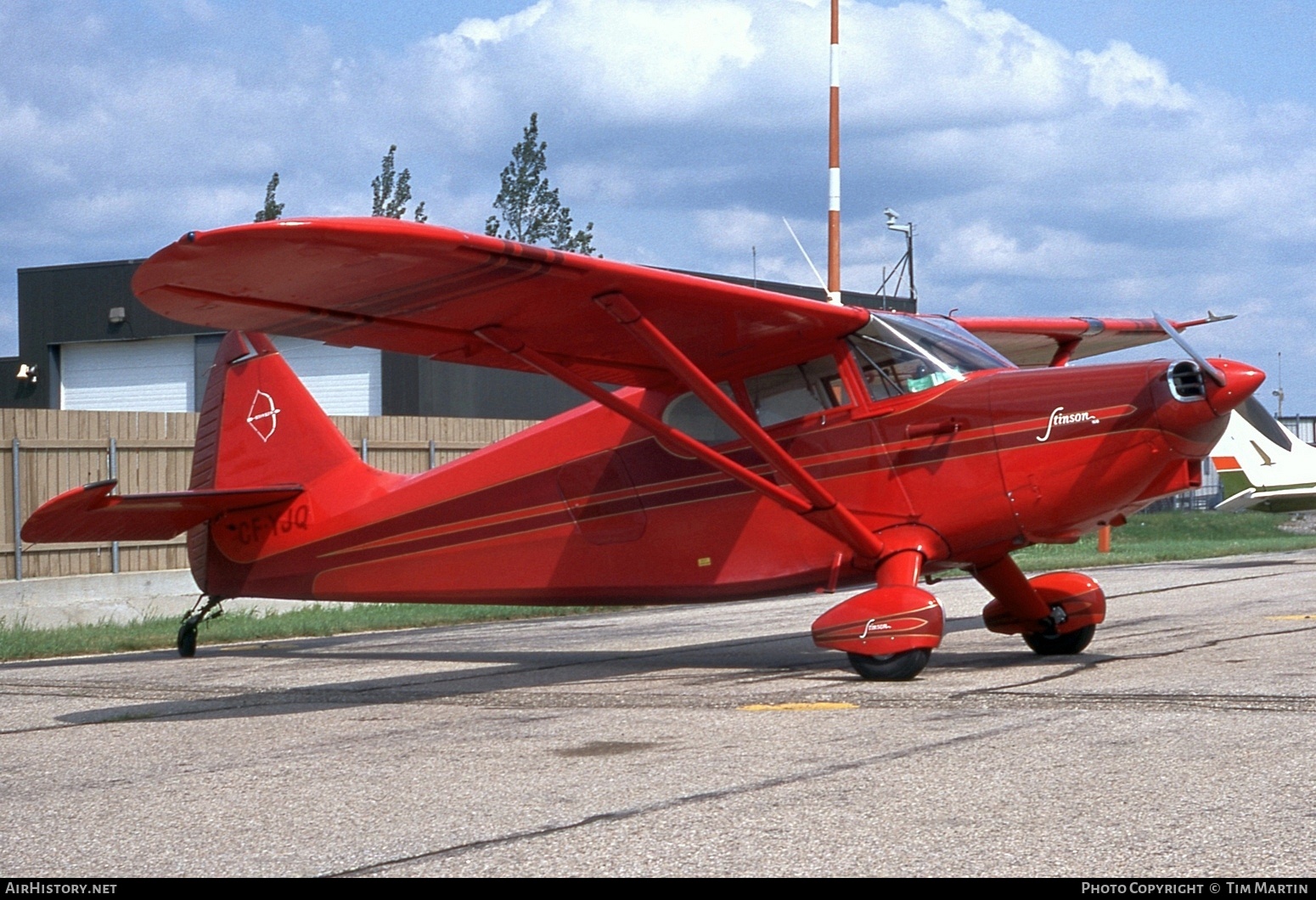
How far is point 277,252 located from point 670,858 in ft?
14.0

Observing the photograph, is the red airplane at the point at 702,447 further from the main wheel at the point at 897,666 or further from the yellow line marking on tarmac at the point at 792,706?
the yellow line marking on tarmac at the point at 792,706

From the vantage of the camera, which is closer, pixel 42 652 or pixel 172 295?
pixel 172 295

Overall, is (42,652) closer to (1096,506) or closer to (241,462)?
(241,462)

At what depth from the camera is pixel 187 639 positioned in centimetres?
1247

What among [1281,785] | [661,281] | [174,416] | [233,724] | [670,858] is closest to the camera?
[670,858]

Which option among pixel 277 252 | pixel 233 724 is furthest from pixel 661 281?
pixel 233 724

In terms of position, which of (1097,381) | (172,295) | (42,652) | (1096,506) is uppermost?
(172,295)

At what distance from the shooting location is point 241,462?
12.7 metres

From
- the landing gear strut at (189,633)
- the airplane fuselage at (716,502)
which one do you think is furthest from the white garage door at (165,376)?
the airplane fuselage at (716,502)

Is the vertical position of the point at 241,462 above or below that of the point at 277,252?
below

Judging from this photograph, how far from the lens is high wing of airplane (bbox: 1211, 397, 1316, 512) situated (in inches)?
965

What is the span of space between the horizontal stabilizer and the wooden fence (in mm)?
5723

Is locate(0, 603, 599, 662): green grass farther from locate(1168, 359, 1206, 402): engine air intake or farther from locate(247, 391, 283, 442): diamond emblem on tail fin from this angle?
locate(1168, 359, 1206, 402): engine air intake

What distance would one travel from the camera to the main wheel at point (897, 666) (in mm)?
8398
